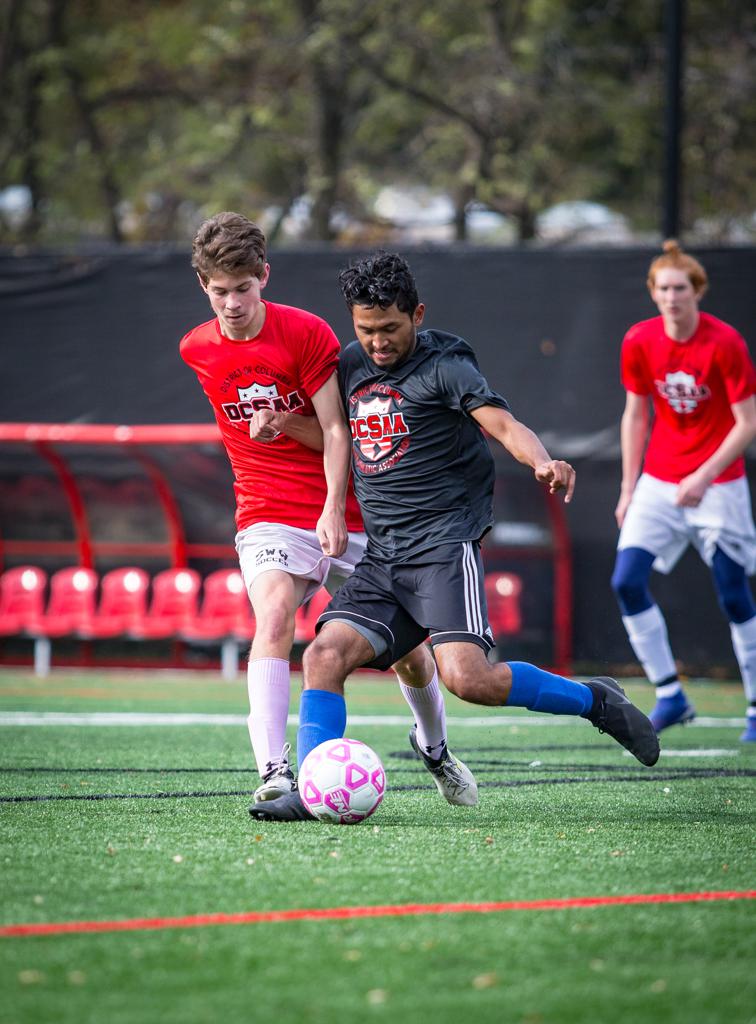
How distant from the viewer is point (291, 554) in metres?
5.29

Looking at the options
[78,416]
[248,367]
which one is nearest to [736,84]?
[78,416]

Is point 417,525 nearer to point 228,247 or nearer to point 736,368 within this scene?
point 228,247

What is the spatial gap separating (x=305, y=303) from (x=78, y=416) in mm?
2324

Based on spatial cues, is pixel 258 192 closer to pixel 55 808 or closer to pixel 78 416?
pixel 78 416

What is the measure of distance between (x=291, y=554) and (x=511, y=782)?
154cm

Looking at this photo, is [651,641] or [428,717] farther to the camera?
[651,641]

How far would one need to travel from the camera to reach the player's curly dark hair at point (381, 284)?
4777 millimetres

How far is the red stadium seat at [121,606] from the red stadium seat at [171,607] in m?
0.10

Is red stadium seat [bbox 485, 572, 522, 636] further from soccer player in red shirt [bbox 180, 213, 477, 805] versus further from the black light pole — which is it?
soccer player in red shirt [bbox 180, 213, 477, 805]

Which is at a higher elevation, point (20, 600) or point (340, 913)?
point (20, 600)

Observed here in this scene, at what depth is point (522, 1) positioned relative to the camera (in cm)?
2075

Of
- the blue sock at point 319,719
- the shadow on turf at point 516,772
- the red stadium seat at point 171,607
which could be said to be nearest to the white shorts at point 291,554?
the blue sock at point 319,719

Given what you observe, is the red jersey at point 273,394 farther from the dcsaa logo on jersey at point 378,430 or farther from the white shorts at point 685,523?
the white shorts at point 685,523

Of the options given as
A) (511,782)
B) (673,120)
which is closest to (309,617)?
(673,120)
